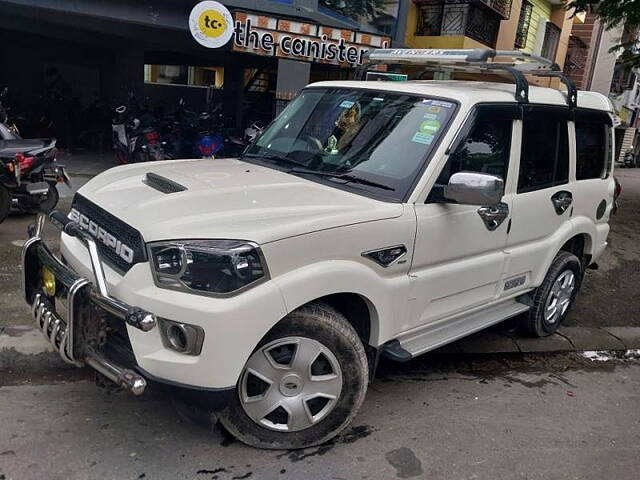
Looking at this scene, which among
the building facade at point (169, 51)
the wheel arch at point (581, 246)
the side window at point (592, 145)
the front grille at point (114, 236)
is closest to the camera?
the front grille at point (114, 236)

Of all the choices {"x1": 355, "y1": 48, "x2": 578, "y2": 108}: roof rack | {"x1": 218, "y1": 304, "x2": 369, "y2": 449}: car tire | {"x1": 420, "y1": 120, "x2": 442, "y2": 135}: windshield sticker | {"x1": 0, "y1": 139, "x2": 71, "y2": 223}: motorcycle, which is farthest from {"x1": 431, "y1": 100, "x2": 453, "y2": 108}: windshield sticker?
{"x1": 0, "y1": 139, "x2": 71, "y2": 223}: motorcycle

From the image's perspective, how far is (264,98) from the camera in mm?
15766

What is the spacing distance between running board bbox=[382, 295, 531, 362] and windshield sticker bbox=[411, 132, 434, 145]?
3.66ft

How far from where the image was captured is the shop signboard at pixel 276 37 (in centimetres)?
928

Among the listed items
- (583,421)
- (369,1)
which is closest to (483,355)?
(583,421)

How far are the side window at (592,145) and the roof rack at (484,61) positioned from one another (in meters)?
0.30

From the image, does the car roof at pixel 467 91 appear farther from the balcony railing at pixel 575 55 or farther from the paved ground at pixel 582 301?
the balcony railing at pixel 575 55

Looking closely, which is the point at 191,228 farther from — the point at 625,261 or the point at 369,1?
Result: the point at 369,1

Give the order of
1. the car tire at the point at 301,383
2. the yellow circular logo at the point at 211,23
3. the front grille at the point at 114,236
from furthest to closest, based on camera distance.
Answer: the yellow circular logo at the point at 211,23
the car tire at the point at 301,383
the front grille at the point at 114,236

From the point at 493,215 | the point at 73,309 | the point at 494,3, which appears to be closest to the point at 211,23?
the point at 493,215

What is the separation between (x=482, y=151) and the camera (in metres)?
3.69

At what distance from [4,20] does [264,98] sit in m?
6.57

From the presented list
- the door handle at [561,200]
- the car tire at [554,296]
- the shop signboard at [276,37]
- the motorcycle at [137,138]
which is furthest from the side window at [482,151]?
the motorcycle at [137,138]

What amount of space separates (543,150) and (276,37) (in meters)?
6.88
